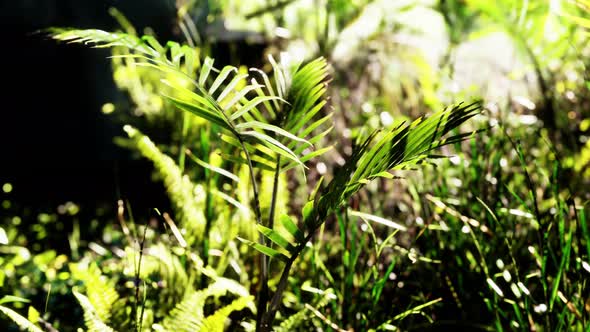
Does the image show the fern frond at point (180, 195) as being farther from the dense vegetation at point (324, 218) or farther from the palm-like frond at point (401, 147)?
the palm-like frond at point (401, 147)

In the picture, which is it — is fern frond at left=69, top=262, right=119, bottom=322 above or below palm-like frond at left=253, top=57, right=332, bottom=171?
below

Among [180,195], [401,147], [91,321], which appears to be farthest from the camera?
[180,195]

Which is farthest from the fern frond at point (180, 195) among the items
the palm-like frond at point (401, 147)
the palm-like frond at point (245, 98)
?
the palm-like frond at point (401, 147)

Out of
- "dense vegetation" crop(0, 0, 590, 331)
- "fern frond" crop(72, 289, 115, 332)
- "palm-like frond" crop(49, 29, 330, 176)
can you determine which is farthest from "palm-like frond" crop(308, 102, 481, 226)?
"fern frond" crop(72, 289, 115, 332)

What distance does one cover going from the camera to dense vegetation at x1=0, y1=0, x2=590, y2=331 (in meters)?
1.08

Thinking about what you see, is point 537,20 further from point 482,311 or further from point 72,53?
point 72,53

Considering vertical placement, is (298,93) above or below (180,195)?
above

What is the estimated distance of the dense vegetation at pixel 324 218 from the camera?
3.53 feet

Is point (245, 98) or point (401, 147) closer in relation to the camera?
point (401, 147)

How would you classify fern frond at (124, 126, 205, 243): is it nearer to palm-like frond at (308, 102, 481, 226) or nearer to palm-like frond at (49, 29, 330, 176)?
palm-like frond at (49, 29, 330, 176)

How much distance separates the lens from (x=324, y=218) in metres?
1.05

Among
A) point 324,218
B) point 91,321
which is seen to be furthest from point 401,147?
point 91,321

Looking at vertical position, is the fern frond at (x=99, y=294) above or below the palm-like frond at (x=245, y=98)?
below

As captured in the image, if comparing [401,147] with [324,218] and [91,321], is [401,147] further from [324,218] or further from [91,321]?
[91,321]
